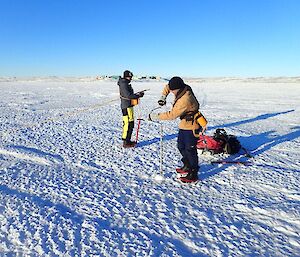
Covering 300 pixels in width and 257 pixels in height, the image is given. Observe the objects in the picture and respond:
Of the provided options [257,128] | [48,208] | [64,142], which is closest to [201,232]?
[48,208]

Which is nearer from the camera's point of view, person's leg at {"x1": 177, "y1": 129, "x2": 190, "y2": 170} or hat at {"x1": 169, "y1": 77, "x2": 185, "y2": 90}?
Answer: hat at {"x1": 169, "y1": 77, "x2": 185, "y2": 90}

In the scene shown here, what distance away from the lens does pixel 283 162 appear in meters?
6.14

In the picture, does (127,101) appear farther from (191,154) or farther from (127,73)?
(191,154)

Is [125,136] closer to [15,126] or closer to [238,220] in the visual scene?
Answer: [238,220]

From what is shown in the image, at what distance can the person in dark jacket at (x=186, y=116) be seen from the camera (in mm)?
4773

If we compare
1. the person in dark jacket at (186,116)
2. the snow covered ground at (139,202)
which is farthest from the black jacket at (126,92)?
the person in dark jacket at (186,116)

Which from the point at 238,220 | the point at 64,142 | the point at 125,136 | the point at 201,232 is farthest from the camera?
the point at 64,142

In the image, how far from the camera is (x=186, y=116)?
4.85 meters

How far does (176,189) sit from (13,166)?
322 cm

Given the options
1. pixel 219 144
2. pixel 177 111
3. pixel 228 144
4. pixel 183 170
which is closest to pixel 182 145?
pixel 183 170

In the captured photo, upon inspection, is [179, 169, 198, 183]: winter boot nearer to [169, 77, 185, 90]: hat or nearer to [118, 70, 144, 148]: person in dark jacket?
[169, 77, 185, 90]: hat

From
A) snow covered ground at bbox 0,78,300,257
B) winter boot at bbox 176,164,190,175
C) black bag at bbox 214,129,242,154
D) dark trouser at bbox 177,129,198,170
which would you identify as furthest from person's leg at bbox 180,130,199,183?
black bag at bbox 214,129,242,154

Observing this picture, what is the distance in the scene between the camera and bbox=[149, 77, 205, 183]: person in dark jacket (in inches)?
188

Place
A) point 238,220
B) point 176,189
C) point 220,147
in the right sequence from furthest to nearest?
point 220,147 < point 176,189 < point 238,220
